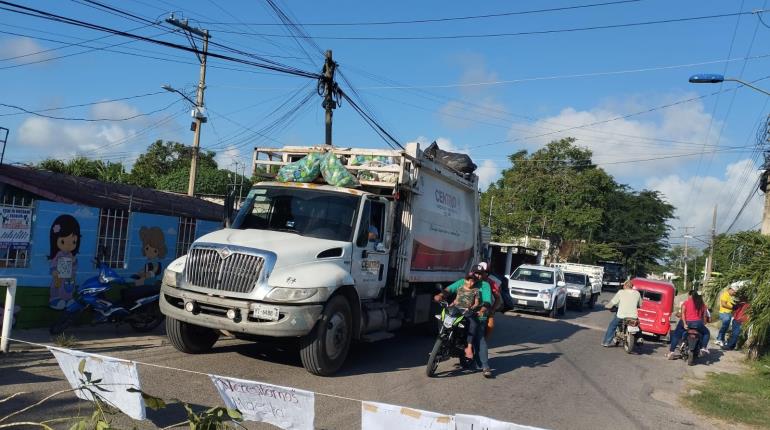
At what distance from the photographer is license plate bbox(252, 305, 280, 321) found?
7691 millimetres

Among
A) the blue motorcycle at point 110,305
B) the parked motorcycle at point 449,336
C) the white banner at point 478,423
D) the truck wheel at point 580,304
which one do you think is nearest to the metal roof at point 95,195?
the blue motorcycle at point 110,305

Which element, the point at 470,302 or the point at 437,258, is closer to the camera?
the point at 470,302

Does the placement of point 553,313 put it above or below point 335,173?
below

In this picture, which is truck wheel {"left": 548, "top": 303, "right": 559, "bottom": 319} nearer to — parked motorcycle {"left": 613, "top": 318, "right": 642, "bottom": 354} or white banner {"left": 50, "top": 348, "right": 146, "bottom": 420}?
parked motorcycle {"left": 613, "top": 318, "right": 642, "bottom": 354}

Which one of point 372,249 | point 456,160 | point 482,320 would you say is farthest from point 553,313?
point 372,249

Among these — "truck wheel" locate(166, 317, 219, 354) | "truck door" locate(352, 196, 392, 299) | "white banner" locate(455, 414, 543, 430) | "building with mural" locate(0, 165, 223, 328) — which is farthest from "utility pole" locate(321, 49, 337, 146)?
"white banner" locate(455, 414, 543, 430)

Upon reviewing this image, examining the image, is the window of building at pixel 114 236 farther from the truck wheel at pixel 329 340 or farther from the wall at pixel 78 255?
the truck wheel at pixel 329 340

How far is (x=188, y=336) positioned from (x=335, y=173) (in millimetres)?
3116

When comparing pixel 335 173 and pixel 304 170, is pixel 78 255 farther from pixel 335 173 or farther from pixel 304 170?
pixel 335 173

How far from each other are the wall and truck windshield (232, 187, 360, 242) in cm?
302

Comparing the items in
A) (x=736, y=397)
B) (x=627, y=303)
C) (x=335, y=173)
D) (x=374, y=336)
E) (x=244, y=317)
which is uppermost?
(x=335, y=173)

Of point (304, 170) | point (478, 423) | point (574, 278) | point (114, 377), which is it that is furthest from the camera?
point (574, 278)

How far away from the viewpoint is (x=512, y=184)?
174 feet

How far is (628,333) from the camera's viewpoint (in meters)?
14.1
